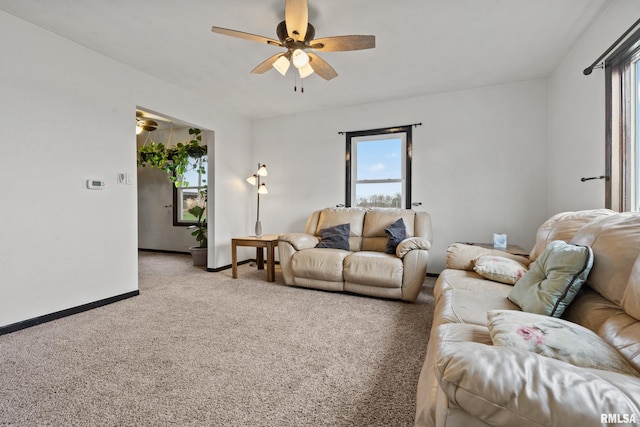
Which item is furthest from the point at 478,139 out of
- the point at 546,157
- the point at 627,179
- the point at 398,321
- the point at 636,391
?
the point at 636,391

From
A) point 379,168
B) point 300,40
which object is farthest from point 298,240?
point 300,40

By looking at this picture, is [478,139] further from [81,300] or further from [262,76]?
[81,300]

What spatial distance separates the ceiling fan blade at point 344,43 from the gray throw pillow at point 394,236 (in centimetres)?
198

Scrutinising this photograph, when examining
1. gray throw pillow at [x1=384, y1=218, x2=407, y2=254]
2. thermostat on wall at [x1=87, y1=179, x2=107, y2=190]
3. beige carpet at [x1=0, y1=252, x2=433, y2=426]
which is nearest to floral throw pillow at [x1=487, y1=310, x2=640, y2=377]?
beige carpet at [x1=0, y1=252, x2=433, y2=426]

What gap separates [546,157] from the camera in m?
3.49

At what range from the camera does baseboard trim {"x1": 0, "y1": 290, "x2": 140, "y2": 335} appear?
2270 millimetres

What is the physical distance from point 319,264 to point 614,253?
2413mm

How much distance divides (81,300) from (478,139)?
15.9 feet

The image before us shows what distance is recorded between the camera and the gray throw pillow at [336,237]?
363cm

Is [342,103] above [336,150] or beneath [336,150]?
above

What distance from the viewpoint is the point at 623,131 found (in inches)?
85.9

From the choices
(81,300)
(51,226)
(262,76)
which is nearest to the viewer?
(51,226)

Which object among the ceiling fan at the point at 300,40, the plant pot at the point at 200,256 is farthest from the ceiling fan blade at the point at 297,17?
the plant pot at the point at 200,256

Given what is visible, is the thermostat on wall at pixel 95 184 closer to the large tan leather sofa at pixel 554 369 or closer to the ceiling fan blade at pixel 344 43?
the ceiling fan blade at pixel 344 43
